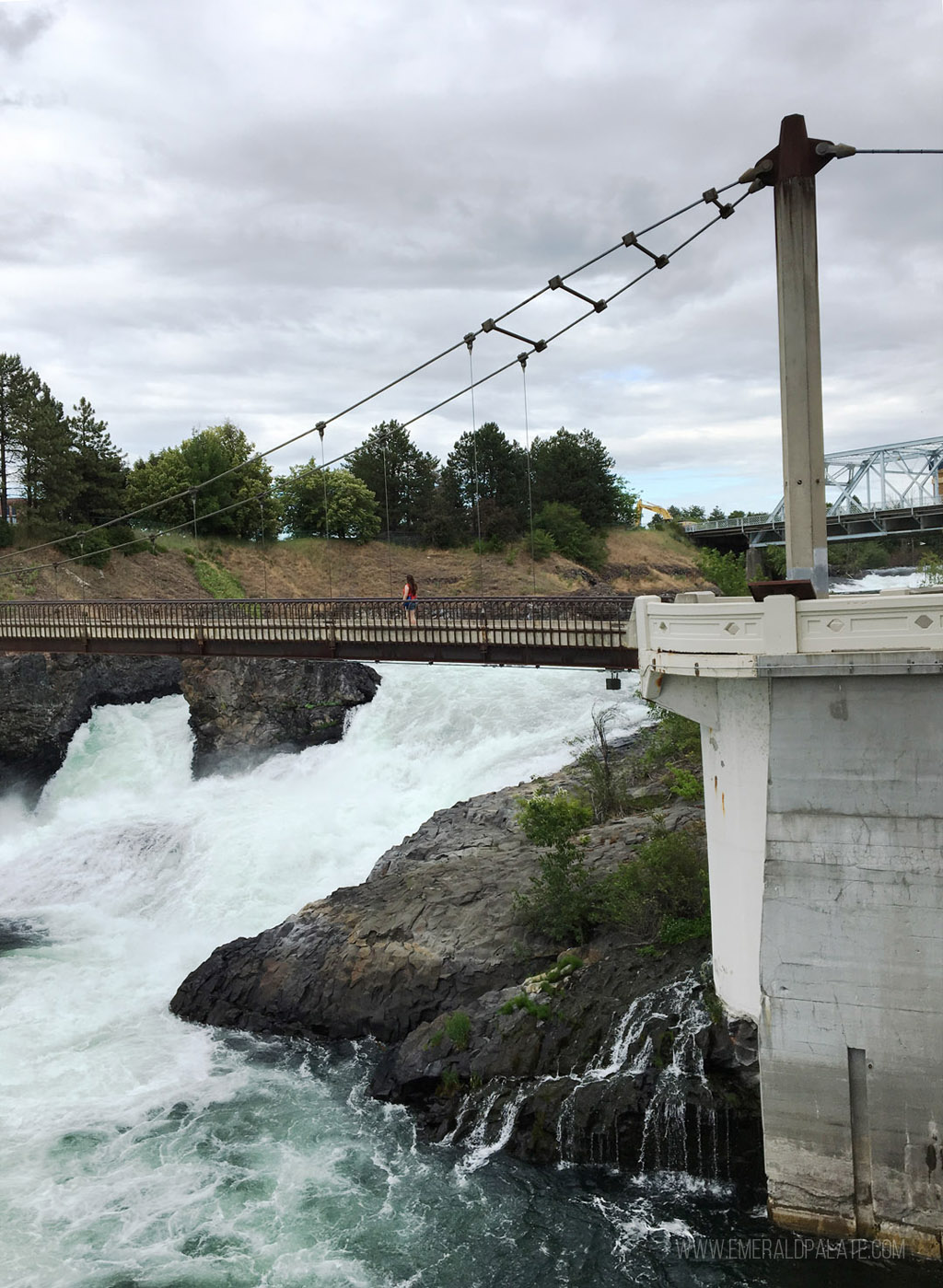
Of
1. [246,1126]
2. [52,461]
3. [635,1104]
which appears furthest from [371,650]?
[52,461]

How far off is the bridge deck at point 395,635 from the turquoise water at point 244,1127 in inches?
228

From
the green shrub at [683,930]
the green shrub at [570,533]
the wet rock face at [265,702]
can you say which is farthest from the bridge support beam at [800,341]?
the green shrub at [570,533]

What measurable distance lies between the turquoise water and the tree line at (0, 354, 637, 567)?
27.8 metres

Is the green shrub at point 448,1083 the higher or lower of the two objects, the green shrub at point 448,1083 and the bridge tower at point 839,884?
the lower

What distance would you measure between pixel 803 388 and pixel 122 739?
30.9 metres

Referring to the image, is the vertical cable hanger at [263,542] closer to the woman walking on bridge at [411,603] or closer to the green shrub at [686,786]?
the woman walking on bridge at [411,603]

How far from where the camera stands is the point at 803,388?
46.5ft

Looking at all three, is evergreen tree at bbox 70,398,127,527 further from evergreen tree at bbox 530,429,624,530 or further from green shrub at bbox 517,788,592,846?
green shrub at bbox 517,788,592,846

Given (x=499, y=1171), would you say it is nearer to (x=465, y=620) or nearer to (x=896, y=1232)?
(x=896, y=1232)

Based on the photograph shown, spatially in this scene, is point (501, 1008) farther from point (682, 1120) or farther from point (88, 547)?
point (88, 547)

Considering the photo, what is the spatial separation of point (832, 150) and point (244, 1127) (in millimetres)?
17509

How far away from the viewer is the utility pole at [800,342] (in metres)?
14.1

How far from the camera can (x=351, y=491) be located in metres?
64.6

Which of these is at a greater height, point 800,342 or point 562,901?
point 800,342
